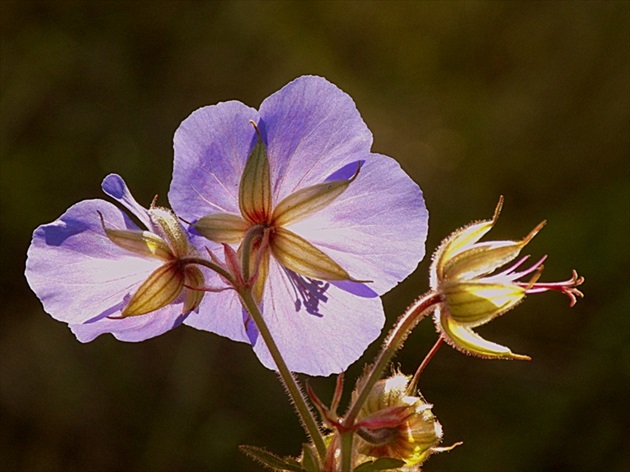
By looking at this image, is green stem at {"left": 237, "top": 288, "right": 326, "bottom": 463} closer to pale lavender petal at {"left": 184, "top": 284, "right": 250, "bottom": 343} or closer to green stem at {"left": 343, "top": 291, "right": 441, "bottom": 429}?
green stem at {"left": 343, "top": 291, "right": 441, "bottom": 429}

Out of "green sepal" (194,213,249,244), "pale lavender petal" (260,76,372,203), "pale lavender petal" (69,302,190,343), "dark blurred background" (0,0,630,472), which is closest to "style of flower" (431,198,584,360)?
"pale lavender petal" (260,76,372,203)

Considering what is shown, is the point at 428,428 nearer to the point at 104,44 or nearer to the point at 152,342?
the point at 152,342

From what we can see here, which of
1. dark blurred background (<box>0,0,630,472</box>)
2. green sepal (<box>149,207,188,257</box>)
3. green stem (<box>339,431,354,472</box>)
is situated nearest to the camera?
green stem (<box>339,431,354,472</box>)

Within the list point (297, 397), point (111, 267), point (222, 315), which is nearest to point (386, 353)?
point (297, 397)

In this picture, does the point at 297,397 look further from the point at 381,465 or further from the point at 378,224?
the point at 378,224

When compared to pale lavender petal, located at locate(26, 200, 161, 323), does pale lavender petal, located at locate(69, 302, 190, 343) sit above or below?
below

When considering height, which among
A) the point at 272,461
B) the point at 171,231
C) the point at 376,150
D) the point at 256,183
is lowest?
the point at 376,150

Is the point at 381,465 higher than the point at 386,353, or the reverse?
the point at 386,353

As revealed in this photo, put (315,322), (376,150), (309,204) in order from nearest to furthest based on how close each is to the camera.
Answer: (309,204), (315,322), (376,150)
